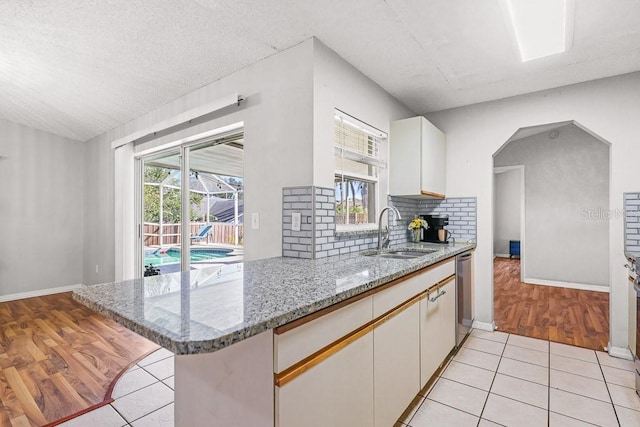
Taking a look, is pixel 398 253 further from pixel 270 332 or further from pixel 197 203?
pixel 197 203

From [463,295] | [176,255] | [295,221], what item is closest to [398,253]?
[463,295]

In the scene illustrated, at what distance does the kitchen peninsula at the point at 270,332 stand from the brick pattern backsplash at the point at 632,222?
220 cm

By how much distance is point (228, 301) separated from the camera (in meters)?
1.07

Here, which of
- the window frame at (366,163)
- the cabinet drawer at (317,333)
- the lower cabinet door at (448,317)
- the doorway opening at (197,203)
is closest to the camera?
the cabinet drawer at (317,333)

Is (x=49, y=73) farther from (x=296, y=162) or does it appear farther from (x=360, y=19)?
(x=360, y=19)

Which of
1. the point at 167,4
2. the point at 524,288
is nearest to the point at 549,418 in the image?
the point at 167,4

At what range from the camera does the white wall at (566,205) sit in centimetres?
472

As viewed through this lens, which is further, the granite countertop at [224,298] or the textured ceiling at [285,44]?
the textured ceiling at [285,44]

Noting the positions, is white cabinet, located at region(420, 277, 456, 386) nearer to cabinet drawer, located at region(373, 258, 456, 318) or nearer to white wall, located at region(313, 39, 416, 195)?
cabinet drawer, located at region(373, 258, 456, 318)

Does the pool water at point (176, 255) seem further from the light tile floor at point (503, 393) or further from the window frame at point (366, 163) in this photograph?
the window frame at point (366, 163)

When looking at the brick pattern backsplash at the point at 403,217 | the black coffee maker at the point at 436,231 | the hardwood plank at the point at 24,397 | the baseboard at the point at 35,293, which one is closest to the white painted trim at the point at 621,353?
the black coffee maker at the point at 436,231

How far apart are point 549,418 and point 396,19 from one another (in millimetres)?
2499

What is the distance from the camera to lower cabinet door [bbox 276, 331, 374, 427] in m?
0.97

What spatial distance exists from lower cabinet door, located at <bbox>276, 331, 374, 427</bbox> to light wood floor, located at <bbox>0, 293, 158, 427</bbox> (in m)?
1.67
